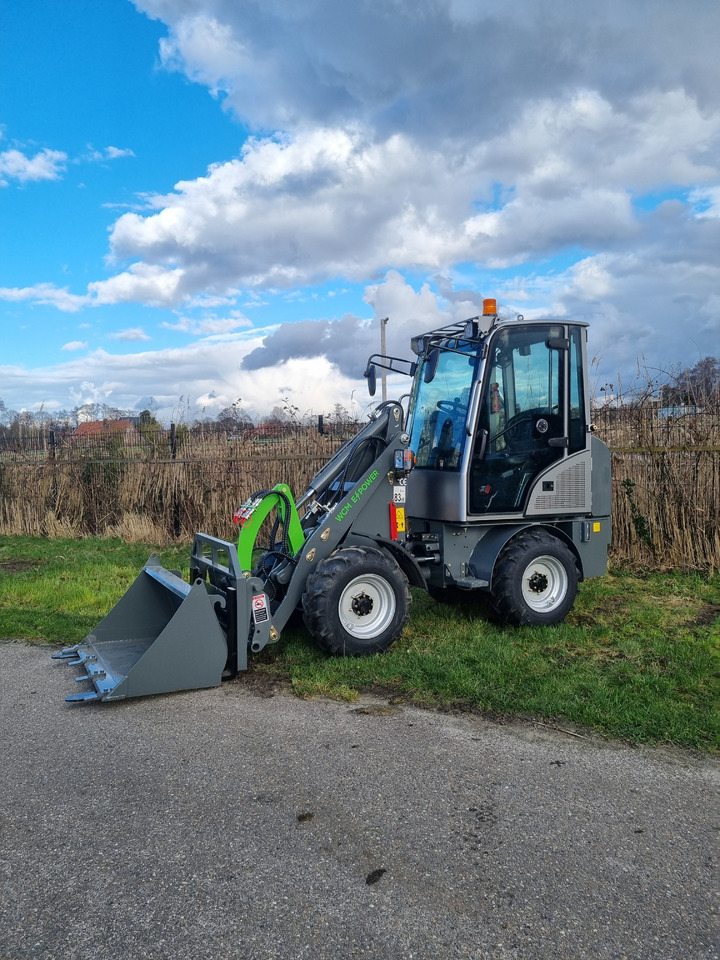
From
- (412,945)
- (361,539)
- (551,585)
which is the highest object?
(361,539)

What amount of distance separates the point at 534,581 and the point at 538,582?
0.05m

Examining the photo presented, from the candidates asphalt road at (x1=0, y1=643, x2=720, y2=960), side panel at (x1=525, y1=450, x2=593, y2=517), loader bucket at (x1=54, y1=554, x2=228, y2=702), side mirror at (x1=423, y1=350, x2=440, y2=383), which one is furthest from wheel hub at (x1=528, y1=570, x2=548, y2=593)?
loader bucket at (x1=54, y1=554, x2=228, y2=702)

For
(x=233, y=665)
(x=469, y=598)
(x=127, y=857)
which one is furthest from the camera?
(x=469, y=598)

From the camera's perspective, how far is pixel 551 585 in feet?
23.3

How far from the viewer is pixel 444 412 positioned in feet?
23.2

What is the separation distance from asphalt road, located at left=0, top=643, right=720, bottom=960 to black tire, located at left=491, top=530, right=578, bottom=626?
1.98 meters

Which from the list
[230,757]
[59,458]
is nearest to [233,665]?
[230,757]

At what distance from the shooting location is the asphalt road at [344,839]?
111 inches

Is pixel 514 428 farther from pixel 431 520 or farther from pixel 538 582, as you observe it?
pixel 538 582

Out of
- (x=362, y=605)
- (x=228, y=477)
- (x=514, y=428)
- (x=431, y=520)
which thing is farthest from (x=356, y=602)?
(x=228, y=477)

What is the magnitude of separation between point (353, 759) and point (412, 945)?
1602 millimetres

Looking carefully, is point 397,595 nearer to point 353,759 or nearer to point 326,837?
point 353,759

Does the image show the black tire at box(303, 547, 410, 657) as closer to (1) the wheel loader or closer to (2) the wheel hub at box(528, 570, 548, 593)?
(1) the wheel loader

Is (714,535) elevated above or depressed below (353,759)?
above
